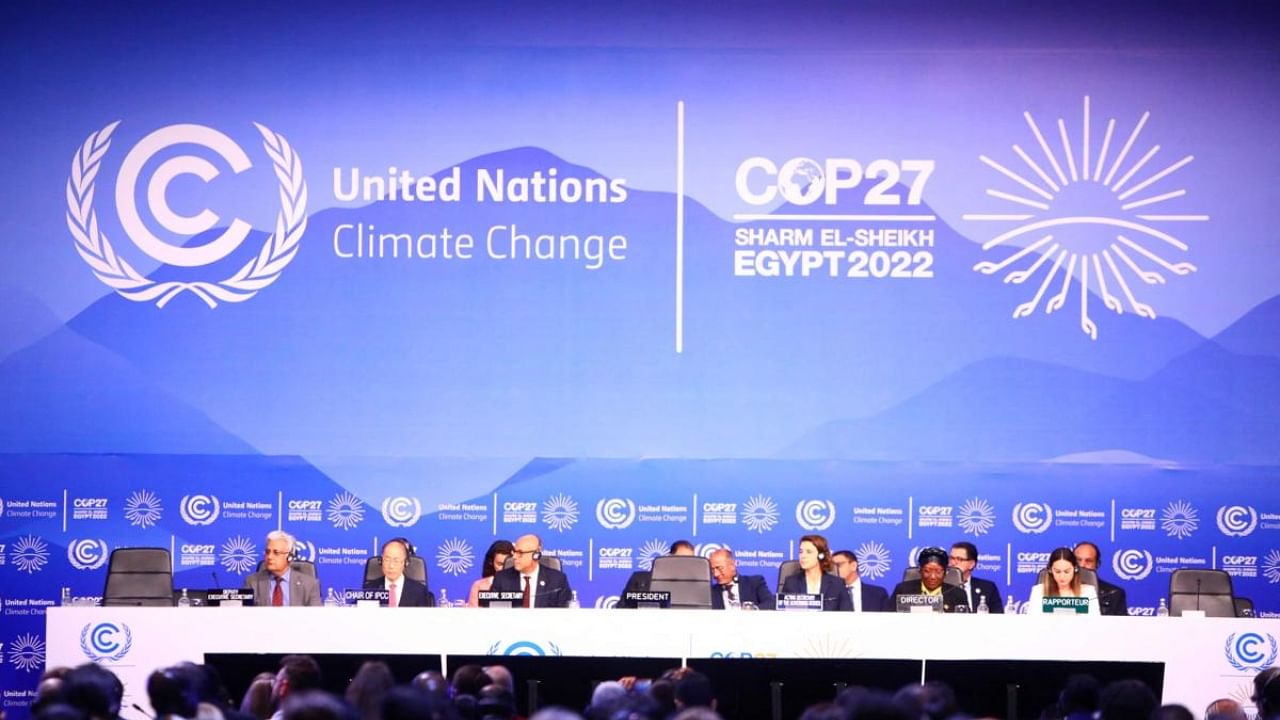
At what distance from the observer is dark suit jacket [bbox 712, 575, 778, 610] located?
9.75 metres

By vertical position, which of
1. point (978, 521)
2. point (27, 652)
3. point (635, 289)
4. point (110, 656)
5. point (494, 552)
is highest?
point (635, 289)

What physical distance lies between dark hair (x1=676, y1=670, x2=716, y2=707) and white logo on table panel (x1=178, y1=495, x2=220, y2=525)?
6.06 meters

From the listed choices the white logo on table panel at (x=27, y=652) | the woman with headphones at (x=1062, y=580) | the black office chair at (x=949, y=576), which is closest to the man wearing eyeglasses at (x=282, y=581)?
the white logo on table panel at (x=27, y=652)

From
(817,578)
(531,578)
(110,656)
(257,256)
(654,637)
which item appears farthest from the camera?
(257,256)

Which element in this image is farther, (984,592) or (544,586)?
(984,592)

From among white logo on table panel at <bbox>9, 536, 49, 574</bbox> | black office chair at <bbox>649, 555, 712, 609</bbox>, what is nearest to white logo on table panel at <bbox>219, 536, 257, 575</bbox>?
white logo on table panel at <bbox>9, 536, 49, 574</bbox>

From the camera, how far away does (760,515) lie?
11.1 meters

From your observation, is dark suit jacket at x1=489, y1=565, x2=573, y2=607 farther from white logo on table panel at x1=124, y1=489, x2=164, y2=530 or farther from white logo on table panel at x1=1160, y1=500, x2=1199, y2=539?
white logo on table panel at x1=1160, y1=500, x2=1199, y2=539

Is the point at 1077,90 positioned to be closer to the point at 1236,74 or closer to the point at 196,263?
the point at 1236,74

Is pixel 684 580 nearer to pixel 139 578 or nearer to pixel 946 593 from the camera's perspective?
pixel 946 593

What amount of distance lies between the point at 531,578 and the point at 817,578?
72.6 inches

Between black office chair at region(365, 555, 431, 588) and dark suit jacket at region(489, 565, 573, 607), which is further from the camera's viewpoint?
black office chair at region(365, 555, 431, 588)

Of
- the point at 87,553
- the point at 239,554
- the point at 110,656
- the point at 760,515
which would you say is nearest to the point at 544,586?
the point at 760,515

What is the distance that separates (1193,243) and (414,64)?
19.2 ft
